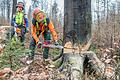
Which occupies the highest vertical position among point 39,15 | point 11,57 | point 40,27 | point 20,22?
point 39,15

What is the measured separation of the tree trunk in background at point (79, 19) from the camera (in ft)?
21.5

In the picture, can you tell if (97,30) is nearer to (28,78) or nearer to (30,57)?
(30,57)

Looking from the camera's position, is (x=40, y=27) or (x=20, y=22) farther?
(x=20, y=22)

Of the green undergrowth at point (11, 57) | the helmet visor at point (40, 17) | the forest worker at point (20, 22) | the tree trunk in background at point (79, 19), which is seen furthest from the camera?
the forest worker at point (20, 22)

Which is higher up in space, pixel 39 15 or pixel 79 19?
pixel 39 15

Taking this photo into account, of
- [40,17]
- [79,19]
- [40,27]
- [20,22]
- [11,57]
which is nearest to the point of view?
[79,19]

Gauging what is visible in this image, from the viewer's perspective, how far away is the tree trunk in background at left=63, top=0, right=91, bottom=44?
6.57 m

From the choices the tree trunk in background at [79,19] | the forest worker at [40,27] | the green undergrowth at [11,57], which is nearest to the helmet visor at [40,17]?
the forest worker at [40,27]

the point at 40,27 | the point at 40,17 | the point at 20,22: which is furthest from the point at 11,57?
the point at 20,22

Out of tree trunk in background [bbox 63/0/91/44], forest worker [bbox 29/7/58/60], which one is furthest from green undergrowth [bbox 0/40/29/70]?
forest worker [bbox 29/7/58/60]

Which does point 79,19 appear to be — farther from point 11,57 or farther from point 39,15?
point 39,15

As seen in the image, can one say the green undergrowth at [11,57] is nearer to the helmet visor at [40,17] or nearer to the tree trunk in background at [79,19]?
the tree trunk in background at [79,19]

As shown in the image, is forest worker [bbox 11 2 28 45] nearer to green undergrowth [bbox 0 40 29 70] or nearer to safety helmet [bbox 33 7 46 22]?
safety helmet [bbox 33 7 46 22]

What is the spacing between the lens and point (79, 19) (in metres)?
6.57
